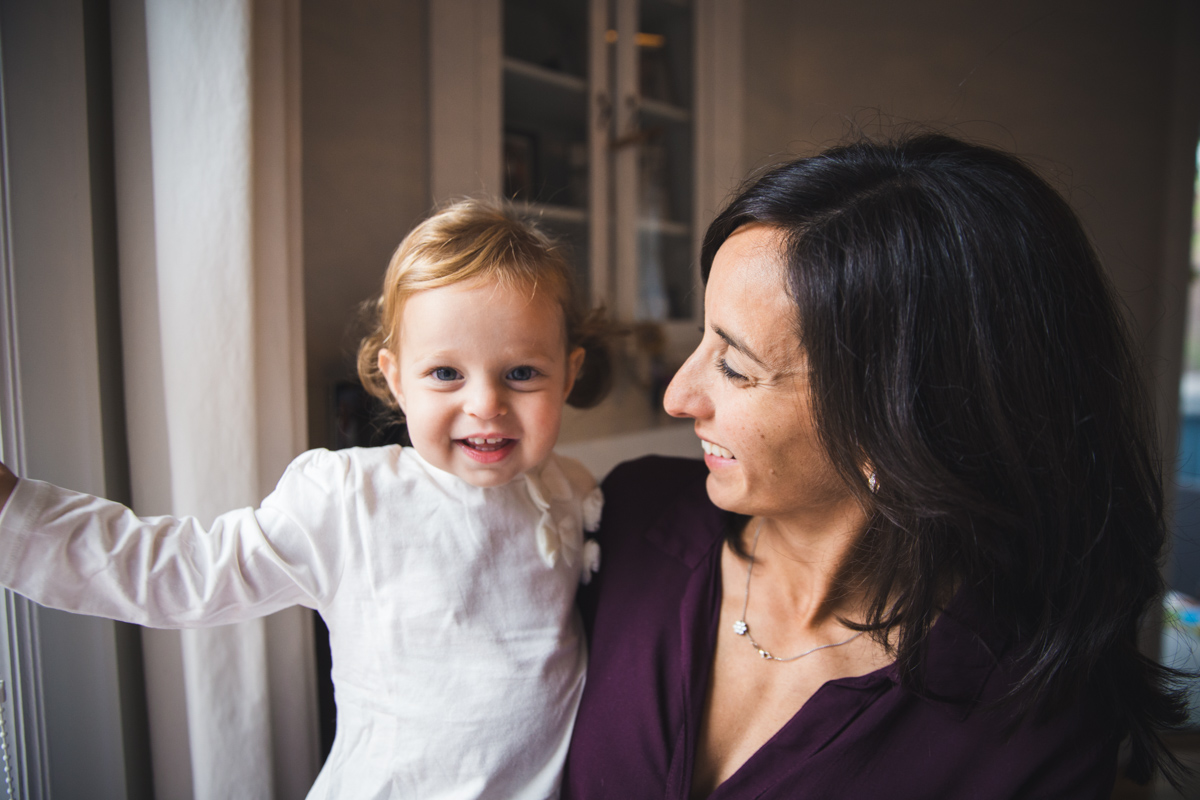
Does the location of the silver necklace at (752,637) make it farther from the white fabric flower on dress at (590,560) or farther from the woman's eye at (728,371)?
the woman's eye at (728,371)

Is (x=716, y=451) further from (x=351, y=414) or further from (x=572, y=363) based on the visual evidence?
(x=351, y=414)

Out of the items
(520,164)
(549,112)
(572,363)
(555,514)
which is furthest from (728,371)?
(549,112)

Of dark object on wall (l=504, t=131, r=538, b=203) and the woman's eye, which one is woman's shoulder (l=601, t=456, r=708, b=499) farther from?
dark object on wall (l=504, t=131, r=538, b=203)

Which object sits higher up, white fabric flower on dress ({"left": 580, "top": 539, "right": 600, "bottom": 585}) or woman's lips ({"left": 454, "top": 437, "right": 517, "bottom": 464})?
woman's lips ({"left": 454, "top": 437, "right": 517, "bottom": 464})

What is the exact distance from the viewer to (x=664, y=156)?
236 cm

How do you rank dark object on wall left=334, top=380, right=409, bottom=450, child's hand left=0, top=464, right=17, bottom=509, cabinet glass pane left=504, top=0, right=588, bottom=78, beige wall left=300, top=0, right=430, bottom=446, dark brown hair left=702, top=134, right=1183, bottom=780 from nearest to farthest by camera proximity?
child's hand left=0, top=464, right=17, bottom=509 → dark brown hair left=702, top=134, right=1183, bottom=780 → dark object on wall left=334, top=380, right=409, bottom=450 → beige wall left=300, top=0, right=430, bottom=446 → cabinet glass pane left=504, top=0, right=588, bottom=78

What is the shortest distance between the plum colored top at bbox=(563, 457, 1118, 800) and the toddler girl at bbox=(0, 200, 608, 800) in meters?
0.09

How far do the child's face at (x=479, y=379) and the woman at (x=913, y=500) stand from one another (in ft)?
0.64

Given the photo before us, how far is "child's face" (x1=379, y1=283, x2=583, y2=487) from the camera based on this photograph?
823 millimetres

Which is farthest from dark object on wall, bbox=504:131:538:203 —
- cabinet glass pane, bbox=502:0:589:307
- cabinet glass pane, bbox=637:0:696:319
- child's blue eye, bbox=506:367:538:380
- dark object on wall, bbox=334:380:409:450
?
child's blue eye, bbox=506:367:538:380

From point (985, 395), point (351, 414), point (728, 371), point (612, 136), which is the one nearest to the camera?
point (985, 395)

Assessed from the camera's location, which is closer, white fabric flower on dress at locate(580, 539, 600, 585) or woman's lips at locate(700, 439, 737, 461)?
woman's lips at locate(700, 439, 737, 461)

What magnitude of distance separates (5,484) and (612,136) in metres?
1.90

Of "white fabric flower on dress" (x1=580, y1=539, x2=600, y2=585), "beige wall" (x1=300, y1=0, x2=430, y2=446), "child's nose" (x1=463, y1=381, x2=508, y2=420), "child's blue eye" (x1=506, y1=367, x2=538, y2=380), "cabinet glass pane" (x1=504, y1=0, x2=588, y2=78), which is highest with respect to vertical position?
"cabinet glass pane" (x1=504, y1=0, x2=588, y2=78)
